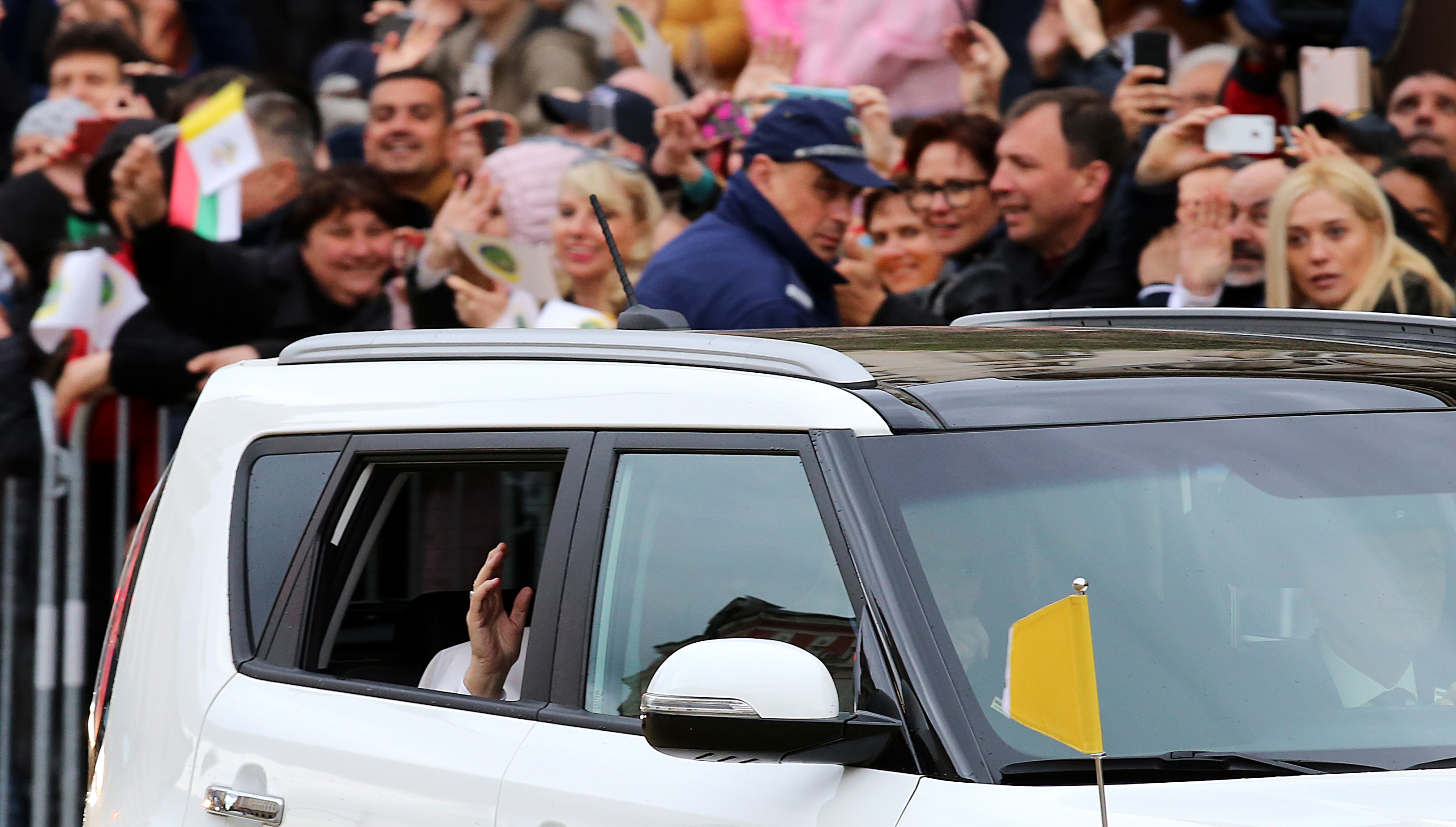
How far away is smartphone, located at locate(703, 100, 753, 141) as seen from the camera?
7.78 m

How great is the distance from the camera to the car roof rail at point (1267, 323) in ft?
11.3

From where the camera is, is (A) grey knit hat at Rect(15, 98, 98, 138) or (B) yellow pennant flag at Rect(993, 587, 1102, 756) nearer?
(B) yellow pennant flag at Rect(993, 587, 1102, 756)

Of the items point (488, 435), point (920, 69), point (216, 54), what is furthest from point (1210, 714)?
point (216, 54)

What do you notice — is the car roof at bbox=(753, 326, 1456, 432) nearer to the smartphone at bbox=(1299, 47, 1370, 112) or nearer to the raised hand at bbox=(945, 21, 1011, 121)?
the smartphone at bbox=(1299, 47, 1370, 112)

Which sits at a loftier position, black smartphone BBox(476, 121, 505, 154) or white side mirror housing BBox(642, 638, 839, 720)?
black smartphone BBox(476, 121, 505, 154)

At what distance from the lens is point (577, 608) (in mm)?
2902

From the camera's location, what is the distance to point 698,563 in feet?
9.41

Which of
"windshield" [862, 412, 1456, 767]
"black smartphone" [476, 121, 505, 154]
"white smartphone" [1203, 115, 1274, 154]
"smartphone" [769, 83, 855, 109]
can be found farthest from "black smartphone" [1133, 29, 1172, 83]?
"windshield" [862, 412, 1456, 767]

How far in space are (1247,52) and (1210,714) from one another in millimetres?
4672

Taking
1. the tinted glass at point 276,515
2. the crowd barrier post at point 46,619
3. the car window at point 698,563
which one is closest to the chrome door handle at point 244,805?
the tinted glass at point 276,515

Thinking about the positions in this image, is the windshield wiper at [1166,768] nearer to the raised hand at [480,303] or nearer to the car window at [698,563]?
the car window at [698,563]

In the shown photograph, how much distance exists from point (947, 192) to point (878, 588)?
16.1 feet

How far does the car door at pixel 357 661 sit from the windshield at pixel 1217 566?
740mm

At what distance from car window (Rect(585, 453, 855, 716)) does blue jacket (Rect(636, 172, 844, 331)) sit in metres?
3.49
